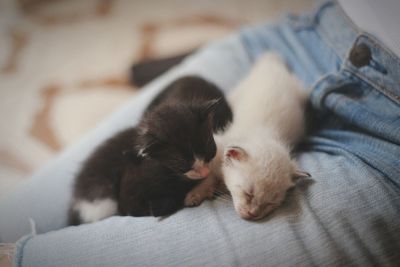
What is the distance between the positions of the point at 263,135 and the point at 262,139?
31 mm

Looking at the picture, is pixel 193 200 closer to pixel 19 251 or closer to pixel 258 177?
pixel 258 177

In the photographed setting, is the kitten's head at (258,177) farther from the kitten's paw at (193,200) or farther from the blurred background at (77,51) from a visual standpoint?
the blurred background at (77,51)

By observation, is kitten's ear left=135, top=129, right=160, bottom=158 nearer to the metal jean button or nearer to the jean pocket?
the jean pocket

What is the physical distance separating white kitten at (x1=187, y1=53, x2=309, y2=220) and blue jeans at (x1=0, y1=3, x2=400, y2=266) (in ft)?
0.14

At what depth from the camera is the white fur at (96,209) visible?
1.03m

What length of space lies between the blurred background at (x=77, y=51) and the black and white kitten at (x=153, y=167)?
0.78 metres

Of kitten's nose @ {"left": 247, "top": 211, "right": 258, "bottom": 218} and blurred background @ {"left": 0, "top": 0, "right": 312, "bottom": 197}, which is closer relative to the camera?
kitten's nose @ {"left": 247, "top": 211, "right": 258, "bottom": 218}

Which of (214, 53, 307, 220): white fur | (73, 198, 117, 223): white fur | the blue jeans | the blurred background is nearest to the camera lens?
the blue jeans

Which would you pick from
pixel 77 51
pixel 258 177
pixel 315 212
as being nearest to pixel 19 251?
pixel 258 177

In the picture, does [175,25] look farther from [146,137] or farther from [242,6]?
[146,137]

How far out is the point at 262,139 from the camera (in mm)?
1049

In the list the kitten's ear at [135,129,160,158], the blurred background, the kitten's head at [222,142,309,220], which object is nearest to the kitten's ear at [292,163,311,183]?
the kitten's head at [222,142,309,220]

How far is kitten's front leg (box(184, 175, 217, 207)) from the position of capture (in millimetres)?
965

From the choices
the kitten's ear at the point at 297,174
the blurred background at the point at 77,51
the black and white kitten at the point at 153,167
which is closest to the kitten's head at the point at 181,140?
the black and white kitten at the point at 153,167
